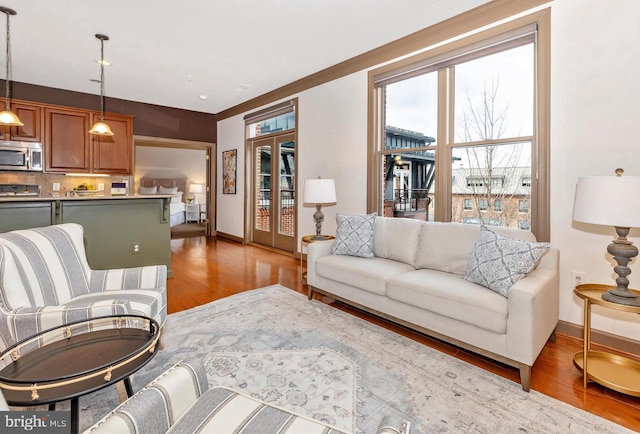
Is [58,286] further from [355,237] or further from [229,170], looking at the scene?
[229,170]

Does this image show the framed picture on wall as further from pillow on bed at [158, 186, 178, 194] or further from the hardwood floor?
pillow on bed at [158, 186, 178, 194]

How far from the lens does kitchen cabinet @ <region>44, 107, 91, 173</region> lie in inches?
210

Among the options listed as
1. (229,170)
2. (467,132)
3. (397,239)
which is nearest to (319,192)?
(397,239)

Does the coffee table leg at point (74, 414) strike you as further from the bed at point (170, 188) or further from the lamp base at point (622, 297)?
the bed at point (170, 188)

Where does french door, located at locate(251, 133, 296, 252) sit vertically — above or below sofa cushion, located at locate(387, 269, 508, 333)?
above

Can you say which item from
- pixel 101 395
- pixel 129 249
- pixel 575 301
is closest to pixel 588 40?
pixel 575 301

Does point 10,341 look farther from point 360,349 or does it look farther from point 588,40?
point 588,40

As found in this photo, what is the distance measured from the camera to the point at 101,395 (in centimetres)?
186

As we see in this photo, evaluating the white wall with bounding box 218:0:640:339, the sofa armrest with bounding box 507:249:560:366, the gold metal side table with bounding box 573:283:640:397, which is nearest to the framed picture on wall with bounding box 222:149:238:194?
the white wall with bounding box 218:0:640:339

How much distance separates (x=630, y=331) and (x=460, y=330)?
131 cm

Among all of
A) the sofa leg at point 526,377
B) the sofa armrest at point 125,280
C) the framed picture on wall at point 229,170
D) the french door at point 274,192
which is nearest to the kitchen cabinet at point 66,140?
the framed picture on wall at point 229,170

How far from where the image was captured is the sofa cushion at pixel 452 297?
6.73 ft

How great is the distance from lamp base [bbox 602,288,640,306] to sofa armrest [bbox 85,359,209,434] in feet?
7.58

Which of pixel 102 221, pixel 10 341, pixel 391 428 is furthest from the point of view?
pixel 102 221
